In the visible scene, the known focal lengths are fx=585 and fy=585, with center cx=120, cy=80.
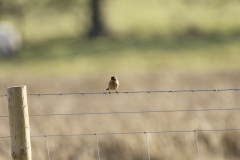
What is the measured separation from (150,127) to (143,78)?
6.11 metres

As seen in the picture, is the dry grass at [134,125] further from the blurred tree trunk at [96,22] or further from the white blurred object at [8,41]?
the blurred tree trunk at [96,22]

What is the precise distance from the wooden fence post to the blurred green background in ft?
63.5

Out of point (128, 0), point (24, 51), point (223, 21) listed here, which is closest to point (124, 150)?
point (24, 51)

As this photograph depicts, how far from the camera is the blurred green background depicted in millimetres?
26161

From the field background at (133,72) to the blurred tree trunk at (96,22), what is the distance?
67 centimetres

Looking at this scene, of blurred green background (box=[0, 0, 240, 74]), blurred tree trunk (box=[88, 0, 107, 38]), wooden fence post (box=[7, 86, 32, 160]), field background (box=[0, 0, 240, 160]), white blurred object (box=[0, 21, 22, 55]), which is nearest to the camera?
wooden fence post (box=[7, 86, 32, 160])

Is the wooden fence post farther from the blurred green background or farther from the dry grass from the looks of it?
the blurred green background

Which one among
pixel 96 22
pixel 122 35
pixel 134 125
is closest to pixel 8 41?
pixel 96 22

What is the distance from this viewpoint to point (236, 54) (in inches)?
1062

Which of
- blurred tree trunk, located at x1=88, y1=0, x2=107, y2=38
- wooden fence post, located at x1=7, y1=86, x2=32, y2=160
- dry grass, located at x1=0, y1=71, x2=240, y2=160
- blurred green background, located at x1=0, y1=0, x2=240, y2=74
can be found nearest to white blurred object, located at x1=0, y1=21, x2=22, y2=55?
blurred green background, located at x1=0, y1=0, x2=240, y2=74

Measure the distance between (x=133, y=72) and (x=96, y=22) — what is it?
46.2 ft

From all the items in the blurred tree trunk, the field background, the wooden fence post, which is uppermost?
the blurred tree trunk

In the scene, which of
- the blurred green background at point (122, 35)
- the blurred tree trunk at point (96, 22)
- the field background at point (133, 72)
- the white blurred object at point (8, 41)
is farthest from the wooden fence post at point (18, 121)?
the blurred tree trunk at point (96, 22)

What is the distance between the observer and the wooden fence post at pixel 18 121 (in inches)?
179
